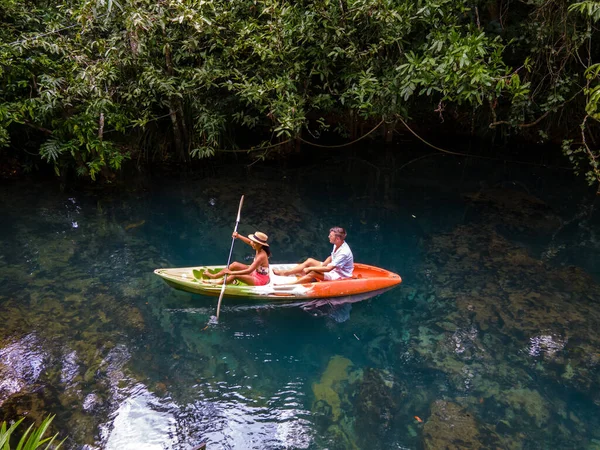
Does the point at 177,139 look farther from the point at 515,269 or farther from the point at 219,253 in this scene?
the point at 515,269

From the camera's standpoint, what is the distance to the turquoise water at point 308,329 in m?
3.94

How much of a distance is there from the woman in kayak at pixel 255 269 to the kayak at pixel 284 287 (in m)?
0.10

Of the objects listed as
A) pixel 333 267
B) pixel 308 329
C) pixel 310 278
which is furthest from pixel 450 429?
pixel 310 278

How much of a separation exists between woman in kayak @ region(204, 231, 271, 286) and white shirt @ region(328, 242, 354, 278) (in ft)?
2.79

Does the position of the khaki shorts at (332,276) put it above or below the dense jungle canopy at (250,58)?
below

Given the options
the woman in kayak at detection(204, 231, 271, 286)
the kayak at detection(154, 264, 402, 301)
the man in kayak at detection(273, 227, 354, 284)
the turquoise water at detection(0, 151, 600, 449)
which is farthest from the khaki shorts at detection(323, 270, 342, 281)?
the woman in kayak at detection(204, 231, 271, 286)

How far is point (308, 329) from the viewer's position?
525 centimetres

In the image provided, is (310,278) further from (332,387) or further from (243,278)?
(332,387)

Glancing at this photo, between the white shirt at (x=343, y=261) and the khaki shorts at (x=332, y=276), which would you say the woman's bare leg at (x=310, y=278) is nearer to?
the khaki shorts at (x=332, y=276)

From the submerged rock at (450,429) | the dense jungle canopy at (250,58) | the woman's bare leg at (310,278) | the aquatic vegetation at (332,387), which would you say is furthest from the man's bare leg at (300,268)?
the dense jungle canopy at (250,58)

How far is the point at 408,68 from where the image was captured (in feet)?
20.5

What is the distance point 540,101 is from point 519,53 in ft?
3.57

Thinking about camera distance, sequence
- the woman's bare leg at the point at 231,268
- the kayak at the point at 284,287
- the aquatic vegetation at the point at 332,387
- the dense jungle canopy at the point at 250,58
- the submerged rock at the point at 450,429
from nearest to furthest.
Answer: the submerged rock at the point at 450,429 < the aquatic vegetation at the point at 332,387 < the kayak at the point at 284,287 < the woman's bare leg at the point at 231,268 < the dense jungle canopy at the point at 250,58

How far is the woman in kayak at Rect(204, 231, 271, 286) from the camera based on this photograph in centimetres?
544
